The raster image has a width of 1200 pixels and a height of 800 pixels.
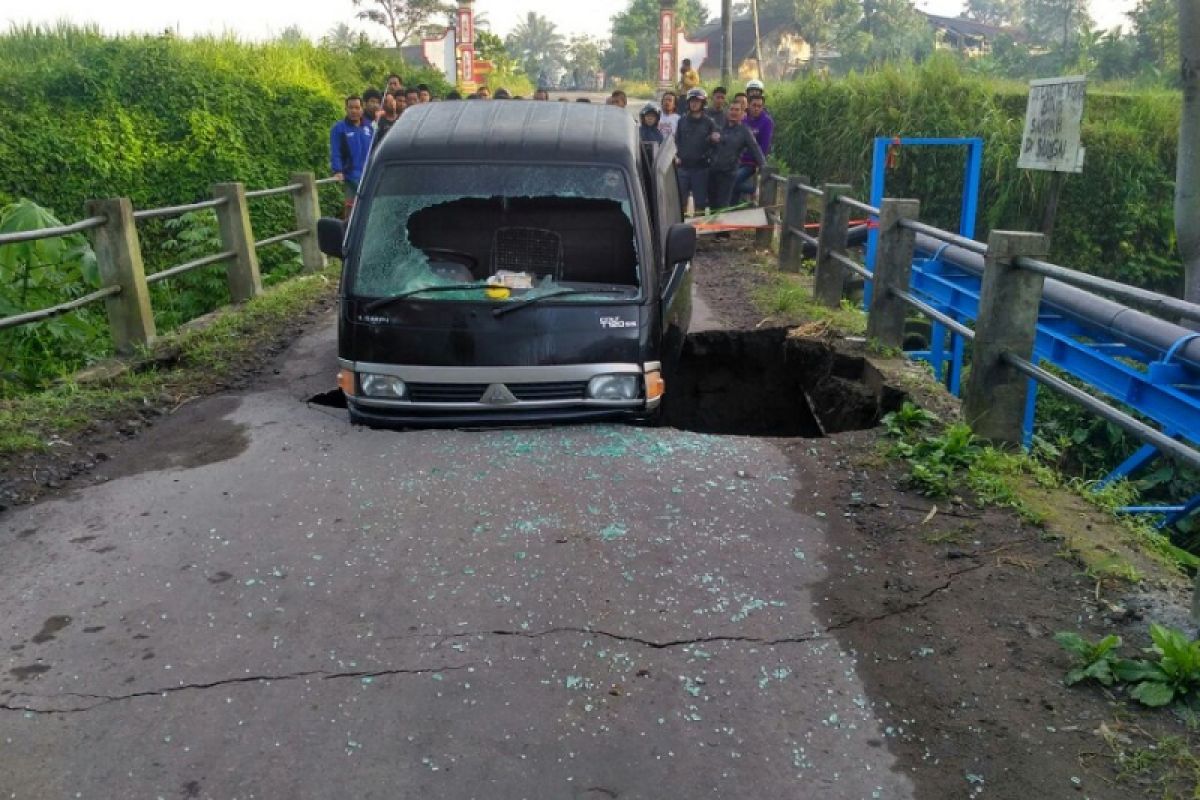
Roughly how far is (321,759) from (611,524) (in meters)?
1.79

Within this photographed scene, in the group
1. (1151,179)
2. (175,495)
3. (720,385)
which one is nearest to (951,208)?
(1151,179)

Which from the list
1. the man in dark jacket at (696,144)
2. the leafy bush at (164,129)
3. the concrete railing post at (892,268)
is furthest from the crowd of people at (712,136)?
the concrete railing post at (892,268)

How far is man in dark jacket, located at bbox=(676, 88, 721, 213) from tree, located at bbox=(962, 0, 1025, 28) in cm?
12145

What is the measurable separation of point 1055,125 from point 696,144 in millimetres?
5401

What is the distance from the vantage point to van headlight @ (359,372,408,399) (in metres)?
5.34

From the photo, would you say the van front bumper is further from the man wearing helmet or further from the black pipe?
the man wearing helmet

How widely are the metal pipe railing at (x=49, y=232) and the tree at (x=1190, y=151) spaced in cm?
1003

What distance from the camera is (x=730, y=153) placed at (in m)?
13.0

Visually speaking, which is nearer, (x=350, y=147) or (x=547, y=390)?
(x=547, y=390)

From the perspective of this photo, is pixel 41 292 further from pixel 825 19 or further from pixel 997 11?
pixel 997 11

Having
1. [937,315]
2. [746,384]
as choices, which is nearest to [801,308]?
[746,384]

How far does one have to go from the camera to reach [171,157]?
15.8m

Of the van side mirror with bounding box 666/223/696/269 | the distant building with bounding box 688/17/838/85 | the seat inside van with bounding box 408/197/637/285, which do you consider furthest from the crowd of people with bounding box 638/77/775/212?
the distant building with bounding box 688/17/838/85

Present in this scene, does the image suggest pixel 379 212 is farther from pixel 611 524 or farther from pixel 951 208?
pixel 951 208
